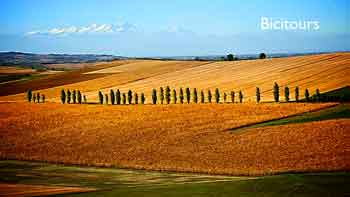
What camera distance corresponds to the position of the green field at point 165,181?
86.6ft

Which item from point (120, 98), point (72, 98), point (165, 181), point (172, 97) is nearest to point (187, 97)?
Result: point (172, 97)

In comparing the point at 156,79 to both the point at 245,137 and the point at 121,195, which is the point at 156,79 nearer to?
the point at 245,137

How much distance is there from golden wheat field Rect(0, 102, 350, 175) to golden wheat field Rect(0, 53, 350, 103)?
46.2 ft

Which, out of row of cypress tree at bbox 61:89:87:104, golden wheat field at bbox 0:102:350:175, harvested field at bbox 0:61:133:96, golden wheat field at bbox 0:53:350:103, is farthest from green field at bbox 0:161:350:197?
harvested field at bbox 0:61:133:96

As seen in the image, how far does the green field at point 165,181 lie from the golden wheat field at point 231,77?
35619mm

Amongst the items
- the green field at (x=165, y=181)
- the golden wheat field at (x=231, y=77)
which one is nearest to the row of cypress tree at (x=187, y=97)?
the golden wheat field at (x=231, y=77)

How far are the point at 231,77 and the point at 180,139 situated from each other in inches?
1813

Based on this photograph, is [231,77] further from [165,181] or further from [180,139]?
[165,181]

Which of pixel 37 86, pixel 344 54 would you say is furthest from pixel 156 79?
pixel 344 54

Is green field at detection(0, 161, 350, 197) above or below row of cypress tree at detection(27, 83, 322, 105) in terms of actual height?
below

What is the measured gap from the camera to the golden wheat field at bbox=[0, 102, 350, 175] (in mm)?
36719

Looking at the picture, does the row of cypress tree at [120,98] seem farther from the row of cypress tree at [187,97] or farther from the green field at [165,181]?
the green field at [165,181]

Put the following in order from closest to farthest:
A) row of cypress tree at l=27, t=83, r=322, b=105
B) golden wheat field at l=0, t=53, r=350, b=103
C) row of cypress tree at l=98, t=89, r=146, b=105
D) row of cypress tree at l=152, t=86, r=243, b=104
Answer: row of cypress tree at l=27, t=83, r=322, b=105 < row of cypress tree at l=152, t=86, r=243, b=104 < row of cypress tree at l=98, t=89, r=146, b=105 < golden wheat field at l=0, t=53, r=350, b=103

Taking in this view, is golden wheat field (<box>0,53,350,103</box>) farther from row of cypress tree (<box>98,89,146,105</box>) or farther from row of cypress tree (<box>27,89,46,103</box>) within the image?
row of cypress tree (<box>98,89,146,105</box>)
